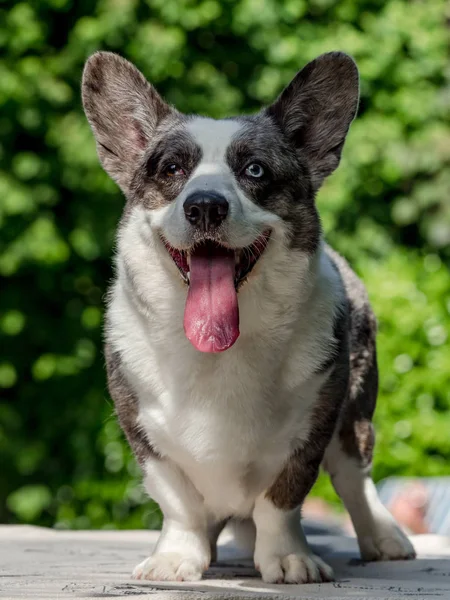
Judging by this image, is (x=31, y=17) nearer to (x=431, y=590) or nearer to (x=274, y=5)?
(x=274, y=5)

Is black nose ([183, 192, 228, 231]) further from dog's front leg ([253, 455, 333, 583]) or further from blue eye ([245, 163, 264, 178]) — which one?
dog's front leg ([253, 455, 333, 583])

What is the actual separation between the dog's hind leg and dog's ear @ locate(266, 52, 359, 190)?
0.85 m

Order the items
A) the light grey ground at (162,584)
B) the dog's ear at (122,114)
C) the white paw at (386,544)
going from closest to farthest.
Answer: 1. the light grey ground at (162,584)
2. the dog's ear at (122,114)
3. the white paw at (386,544)

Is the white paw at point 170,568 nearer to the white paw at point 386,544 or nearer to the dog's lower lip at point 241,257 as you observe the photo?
the dog's lower lip at point 241,257

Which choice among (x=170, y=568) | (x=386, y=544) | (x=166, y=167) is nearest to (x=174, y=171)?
(x=166, y=167)

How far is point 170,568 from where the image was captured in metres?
4.05

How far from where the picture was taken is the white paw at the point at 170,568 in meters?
4.00

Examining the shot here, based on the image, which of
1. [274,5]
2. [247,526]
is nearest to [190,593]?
[247,526]

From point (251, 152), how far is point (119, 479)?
195 inches

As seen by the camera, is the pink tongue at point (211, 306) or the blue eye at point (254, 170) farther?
the blue eye at point (254, 170)

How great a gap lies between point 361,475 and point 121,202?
3.86 meters

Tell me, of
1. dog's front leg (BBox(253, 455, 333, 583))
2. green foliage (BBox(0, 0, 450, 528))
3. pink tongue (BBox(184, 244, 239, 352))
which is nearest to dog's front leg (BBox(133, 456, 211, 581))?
dog's front leg (BBox(253, 455, 333, 583))

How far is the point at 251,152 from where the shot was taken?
4.16 meters

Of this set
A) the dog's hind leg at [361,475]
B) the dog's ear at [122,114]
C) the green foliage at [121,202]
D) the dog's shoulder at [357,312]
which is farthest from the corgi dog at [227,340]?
the green foliage at [121,202]
